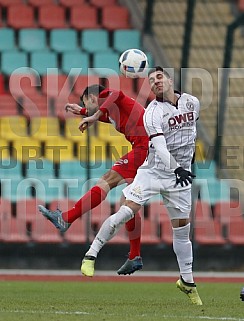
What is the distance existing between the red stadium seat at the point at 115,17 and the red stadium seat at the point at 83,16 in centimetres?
17

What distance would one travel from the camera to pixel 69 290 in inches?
459

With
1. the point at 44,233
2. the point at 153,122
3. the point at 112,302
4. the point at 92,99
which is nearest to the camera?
the point at 153,122

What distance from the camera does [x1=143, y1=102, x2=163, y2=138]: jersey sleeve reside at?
9039mm

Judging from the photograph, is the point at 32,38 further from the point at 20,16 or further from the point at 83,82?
the point at 83,82

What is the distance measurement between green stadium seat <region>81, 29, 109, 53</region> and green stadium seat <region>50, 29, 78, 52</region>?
161 millimetres

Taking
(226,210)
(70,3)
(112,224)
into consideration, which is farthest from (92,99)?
(70,3)

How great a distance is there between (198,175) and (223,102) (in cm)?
134

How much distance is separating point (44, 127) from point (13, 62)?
6.74 ft

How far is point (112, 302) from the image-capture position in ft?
31.8

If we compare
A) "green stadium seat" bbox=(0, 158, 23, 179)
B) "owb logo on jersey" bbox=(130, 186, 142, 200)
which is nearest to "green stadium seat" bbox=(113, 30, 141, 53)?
"green stadium seat" bbox=(0, 158, 23, 179)

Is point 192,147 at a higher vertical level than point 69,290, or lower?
higher

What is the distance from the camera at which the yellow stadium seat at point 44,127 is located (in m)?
16.1

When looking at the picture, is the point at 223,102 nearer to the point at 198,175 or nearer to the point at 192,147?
the point at 198,175

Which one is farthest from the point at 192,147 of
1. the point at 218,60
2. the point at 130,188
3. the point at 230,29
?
the point at 218,60
